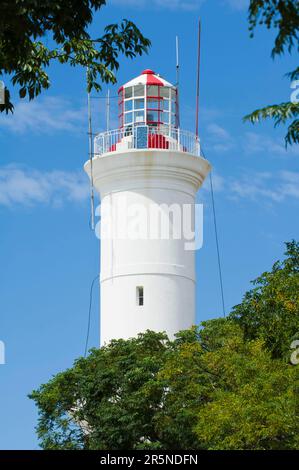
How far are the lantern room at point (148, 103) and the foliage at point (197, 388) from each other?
Answer: 9.66 metres

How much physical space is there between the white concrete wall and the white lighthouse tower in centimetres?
3

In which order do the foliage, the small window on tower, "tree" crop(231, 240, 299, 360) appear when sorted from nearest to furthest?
the foliage < "tree" crop(231, 240, 299, 360) < the small window on tower

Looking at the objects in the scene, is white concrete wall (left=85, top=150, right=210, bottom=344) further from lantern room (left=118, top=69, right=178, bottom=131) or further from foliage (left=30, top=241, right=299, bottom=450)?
foliage (left=30, top=241, right=299, bottom=450)

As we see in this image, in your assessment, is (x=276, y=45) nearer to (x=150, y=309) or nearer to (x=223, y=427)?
(x=223, y=427)

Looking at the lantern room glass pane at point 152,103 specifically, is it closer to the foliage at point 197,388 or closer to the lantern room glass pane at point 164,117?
the lantern room glass pane at point 164,117

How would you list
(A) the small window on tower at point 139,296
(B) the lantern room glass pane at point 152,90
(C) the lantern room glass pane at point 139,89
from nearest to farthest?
1. (A) the small window on tower at point 139,296
2. (C) the lantern room glass pane at point 139,89
3. (B) the lantern room glass pane at point 152,90

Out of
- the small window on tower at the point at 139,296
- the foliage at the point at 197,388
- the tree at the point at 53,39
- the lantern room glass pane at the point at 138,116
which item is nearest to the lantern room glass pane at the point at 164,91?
the lantern room glass pane at the point at 138,116

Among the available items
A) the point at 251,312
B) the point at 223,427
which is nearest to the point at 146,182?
the point at 251,312

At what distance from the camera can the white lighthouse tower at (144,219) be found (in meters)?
46.0

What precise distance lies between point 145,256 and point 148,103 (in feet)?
18.7

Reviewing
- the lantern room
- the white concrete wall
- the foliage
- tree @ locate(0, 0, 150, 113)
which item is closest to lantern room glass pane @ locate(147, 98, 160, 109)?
the lantern room

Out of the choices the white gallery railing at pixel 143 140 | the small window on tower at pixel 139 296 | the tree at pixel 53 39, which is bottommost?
the tree at pixel 53 39

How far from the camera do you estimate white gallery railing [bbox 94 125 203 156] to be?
156 ft
